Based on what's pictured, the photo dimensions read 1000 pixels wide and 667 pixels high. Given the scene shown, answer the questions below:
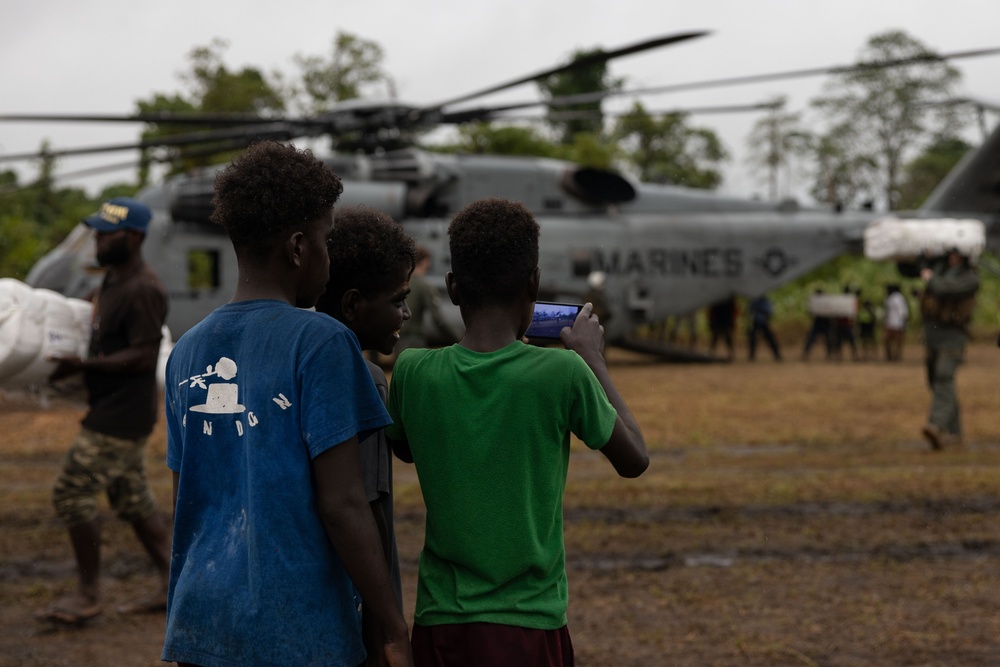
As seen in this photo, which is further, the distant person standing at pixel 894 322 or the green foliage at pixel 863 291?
the green foliage at pixel 863 291

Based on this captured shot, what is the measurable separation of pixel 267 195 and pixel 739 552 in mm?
4395

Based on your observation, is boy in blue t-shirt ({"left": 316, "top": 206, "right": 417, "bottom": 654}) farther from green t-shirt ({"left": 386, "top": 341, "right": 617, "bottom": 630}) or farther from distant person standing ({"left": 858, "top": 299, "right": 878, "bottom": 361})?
distant person standing ({"left": 858, "top": 299, "right": 878, "bottom": 361})

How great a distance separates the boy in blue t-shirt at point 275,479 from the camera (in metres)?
2.09

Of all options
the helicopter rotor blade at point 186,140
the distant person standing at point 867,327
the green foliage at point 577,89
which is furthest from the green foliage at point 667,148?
the helicopter rotor blade at point 186,140

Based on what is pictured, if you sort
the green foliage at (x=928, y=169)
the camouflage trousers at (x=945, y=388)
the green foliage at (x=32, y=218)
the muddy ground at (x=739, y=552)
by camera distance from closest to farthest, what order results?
1. the muddy ground at (x=739, y=552)
2. the camouflage trousers at (x=945, y=388)
3. the green foliage at (x=32, y=218)
4. the green foliage at (x=928, y=169)

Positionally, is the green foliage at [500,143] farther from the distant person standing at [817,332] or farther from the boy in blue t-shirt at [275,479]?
the boy in blue t-shirt at [275,479]

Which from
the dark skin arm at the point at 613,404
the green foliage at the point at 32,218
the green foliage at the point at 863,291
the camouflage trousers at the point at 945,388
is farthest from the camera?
the green foliage at the point at 863,291

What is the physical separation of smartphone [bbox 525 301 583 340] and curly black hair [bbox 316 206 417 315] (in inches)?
13.4

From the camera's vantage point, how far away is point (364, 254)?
2.47m

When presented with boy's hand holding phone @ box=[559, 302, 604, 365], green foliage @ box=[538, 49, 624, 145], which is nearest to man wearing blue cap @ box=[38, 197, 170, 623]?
boy's hand holding phone @ box=[559, 302, 604, 365]

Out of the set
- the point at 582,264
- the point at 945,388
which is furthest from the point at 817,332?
the point at 945,388

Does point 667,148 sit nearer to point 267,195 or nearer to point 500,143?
point 500,143

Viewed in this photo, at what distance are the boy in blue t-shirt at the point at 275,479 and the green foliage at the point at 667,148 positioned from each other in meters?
36.3

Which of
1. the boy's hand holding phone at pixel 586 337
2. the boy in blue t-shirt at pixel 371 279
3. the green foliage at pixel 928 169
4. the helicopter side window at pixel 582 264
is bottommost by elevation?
the green foliage at pixel 928 169
